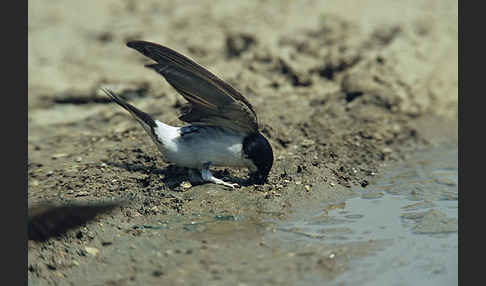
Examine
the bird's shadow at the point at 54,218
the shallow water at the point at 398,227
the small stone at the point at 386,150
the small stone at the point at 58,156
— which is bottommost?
the small stone at the point at 386,150

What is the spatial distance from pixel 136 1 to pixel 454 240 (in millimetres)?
6957

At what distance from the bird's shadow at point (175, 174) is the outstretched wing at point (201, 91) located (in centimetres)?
52

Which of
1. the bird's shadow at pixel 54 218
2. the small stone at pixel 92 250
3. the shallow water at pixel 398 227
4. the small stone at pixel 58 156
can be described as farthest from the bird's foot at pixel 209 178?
the small stone at pixel 58 156

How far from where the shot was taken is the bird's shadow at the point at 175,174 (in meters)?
5.46

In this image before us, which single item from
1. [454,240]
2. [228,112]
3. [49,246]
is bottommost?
[454,240]

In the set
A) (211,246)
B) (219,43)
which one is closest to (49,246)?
(211,246)

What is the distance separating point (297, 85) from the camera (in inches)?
313

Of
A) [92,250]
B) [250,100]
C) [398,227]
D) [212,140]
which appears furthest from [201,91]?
[250,100]

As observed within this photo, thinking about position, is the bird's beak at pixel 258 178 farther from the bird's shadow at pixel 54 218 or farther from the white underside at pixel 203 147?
the bird's shadow at pixel 54 218

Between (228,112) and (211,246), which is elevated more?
(228,112)

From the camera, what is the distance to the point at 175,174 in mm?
5664

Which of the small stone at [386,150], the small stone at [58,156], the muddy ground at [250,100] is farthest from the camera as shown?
the small stone at [386,150]

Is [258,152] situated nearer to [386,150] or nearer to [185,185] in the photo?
[185,185]

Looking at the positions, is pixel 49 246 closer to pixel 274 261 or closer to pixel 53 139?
pixel 274 261
